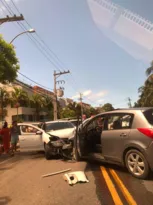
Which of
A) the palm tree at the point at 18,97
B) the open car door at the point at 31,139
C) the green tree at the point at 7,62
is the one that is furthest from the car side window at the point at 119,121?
the palm tree at the point at 18,97

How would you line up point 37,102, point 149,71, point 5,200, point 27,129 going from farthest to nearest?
point 37,102, point 149,71, point 27,129, point 5,200

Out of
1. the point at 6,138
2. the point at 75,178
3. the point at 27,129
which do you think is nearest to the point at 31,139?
the point at 27,129

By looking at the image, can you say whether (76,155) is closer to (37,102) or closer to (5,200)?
(5,200)

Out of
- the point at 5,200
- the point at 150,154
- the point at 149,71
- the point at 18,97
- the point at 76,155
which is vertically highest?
the point at 149,71

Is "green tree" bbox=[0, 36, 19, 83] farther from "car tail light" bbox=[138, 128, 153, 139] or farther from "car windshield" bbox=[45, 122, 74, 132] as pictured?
"car tail light" bbox=[138, 128, 153, 139]

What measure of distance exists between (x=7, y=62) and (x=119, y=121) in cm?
918

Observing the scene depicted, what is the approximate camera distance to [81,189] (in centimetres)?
555

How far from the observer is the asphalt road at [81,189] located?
4859mm

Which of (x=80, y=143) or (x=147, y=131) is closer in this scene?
(x=147, y=131)

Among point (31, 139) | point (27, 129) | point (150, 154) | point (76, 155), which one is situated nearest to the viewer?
point (150, 154)

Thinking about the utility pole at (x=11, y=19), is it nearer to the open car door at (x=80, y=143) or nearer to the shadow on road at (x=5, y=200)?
the open car door at (x=80, y=143)

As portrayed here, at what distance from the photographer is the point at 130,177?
6332mm

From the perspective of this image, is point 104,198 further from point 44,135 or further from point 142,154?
point 44,135

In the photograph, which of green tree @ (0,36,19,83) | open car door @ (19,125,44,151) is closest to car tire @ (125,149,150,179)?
open car door @ (19,125,44,151)
